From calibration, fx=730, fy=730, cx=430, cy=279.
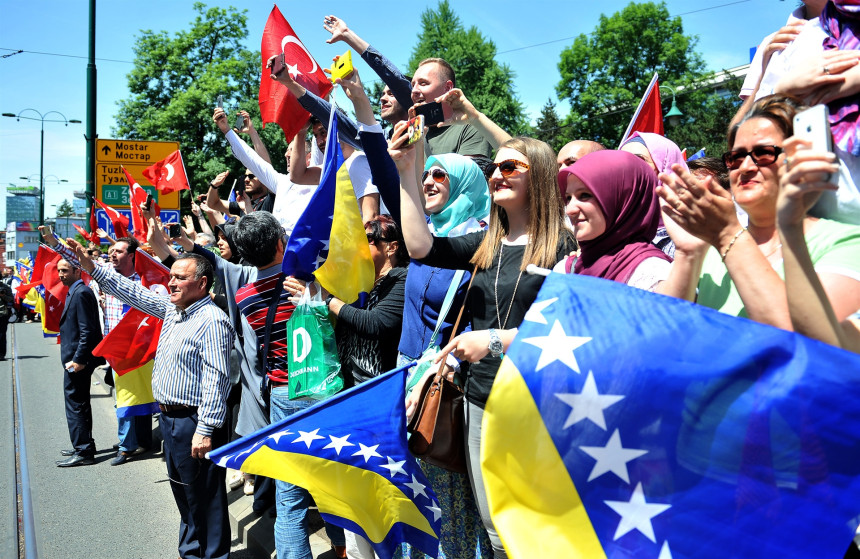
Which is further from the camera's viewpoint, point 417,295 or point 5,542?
point 5,542

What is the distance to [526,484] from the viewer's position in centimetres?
190

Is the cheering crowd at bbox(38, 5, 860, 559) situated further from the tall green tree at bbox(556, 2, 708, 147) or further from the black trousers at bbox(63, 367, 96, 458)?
the tall green tree at bbox(556, 2, 708, 147)

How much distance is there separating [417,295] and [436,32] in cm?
4478

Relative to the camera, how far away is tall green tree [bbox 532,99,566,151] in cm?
4025

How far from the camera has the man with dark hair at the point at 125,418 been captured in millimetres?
7891

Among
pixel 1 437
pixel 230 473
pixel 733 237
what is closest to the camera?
pixel 733 237

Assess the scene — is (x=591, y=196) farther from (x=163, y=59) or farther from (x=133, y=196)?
(x=163, y=59)

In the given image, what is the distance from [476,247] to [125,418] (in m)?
6.55

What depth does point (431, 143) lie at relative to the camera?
204 inches

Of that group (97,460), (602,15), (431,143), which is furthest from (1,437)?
(602,15)

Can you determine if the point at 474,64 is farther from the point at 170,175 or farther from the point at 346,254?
the point at 346,254

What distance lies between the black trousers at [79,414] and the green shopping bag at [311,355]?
540cm

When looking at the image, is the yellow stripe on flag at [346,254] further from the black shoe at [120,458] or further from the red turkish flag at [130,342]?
the black shoe at [120,458]

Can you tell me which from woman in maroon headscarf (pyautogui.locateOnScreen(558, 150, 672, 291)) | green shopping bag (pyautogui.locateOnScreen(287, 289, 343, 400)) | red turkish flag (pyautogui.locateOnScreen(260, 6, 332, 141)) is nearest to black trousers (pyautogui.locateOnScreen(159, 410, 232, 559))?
green shopping bag (pyautogui.locateOnScreen(287, 289, 343, 400))
